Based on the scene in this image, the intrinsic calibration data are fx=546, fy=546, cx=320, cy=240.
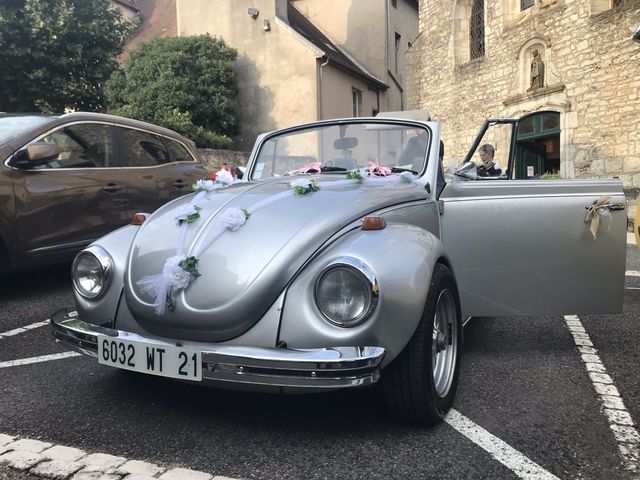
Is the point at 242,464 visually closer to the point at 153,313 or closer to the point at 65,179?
the point at 153,313

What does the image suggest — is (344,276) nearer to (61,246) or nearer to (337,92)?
(61,246)

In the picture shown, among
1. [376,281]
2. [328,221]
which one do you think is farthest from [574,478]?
[328,221]

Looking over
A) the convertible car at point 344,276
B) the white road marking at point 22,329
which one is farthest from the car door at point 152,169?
the convertible car at point 344,276

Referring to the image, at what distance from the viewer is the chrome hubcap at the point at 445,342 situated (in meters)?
2.72

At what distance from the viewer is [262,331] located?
229cm

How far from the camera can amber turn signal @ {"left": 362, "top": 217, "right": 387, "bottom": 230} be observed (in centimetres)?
258

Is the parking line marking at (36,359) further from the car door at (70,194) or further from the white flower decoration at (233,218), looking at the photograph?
the white flower decoration at (233,218)

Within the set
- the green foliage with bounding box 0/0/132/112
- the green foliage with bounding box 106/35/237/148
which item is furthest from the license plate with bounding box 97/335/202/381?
the green foliage with bounding box 0/0/132/112

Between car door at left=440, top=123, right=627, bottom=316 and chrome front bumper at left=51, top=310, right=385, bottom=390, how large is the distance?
1.50 m

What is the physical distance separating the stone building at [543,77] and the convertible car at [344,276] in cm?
1203

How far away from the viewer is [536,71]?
649 inches

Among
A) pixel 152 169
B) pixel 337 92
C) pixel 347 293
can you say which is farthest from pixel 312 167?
pixel 337 92

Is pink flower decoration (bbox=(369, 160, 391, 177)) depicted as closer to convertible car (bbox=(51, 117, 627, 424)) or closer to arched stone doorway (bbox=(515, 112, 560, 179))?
convertible car (bbox=(51, 117, 627, 424))

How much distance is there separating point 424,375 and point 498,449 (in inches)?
17.5
